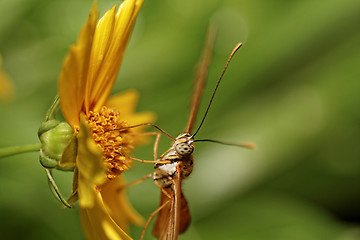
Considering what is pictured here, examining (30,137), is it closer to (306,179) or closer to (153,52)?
(153,52)

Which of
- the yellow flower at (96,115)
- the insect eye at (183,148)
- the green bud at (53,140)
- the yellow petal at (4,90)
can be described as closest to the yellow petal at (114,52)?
the yellow flower at (96,115)

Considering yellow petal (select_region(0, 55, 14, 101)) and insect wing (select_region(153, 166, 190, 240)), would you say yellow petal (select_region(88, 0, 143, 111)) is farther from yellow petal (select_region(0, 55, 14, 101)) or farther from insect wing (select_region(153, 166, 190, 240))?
yellow petal (select_region(0, 55, 14, 101))

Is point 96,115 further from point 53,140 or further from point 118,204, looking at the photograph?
point 118,204

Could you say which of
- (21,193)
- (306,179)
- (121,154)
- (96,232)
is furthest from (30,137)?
(306,179)

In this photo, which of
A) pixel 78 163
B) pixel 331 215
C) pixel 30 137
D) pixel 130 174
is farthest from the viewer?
pixel 331 215

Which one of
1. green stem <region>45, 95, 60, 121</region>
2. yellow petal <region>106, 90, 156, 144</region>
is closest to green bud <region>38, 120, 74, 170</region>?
green stem <region>45, 95, 60, 121</region>

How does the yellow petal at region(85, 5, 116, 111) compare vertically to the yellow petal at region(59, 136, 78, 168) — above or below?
above

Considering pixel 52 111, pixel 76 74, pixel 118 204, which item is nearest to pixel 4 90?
pixel 118 204
